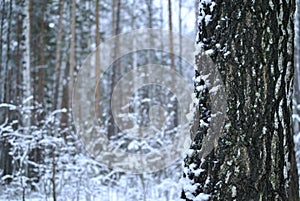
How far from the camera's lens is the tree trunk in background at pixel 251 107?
2.28 m

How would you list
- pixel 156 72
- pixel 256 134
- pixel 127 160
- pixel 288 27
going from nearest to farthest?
pixel 256 134 → pixel 288 27 → pixel 127 160 → pixel 156 72

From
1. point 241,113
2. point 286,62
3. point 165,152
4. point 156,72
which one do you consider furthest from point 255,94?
point 156,72

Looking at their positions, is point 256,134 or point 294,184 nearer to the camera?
point 256,134

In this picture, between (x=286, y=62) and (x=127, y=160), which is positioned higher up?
(x=286, y=62)

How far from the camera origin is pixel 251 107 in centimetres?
229

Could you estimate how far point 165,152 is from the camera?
314 inches

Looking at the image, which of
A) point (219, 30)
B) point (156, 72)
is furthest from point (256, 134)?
point (156, 72)

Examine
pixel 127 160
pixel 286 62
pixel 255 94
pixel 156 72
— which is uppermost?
pixel 156 72

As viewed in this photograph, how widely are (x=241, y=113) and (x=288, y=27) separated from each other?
61cm

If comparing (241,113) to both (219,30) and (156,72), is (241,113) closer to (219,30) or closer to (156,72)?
(219,30)

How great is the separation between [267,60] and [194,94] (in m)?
0.47

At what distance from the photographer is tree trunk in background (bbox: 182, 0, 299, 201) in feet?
7.47

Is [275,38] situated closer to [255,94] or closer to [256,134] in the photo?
[255,94]

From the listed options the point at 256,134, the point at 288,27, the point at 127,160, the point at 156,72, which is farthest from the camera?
the point at 156,72
